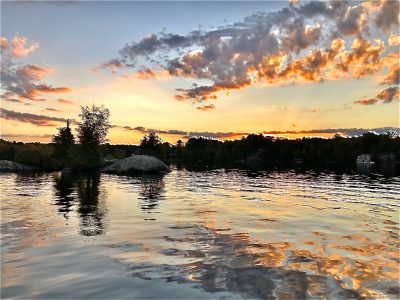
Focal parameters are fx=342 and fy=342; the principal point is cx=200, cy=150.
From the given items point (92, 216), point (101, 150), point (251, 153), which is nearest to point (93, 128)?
point (101, 150)

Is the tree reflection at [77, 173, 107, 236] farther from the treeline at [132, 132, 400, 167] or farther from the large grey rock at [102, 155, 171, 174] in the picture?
the treeline at [132, 132, 400, 167]

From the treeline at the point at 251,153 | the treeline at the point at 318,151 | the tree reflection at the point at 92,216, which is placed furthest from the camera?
the treeline at the point at 318,151

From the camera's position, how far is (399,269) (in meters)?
8.90

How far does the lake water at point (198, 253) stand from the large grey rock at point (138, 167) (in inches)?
1631

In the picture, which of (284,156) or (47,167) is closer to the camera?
(47,167)

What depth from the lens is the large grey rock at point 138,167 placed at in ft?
202

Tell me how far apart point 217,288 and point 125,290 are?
6.58ft

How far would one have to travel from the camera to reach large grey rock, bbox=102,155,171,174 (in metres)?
61.4

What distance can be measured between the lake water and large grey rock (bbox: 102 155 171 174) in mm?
41439

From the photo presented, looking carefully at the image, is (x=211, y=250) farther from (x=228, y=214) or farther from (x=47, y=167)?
(x=47, y=167)

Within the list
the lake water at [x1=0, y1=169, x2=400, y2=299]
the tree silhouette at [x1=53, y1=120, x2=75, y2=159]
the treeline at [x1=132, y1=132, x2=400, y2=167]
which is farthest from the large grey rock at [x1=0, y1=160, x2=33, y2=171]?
the treeline at [x1=132, y1=132, x2=400, y2=167]

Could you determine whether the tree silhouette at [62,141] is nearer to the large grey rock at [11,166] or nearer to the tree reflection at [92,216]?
the large grey rock at [11,166]

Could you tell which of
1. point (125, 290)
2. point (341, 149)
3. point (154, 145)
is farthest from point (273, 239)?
point (341, 149)

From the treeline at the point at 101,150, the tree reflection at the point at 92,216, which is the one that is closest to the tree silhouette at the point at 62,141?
the treeline at the point at 101,150
